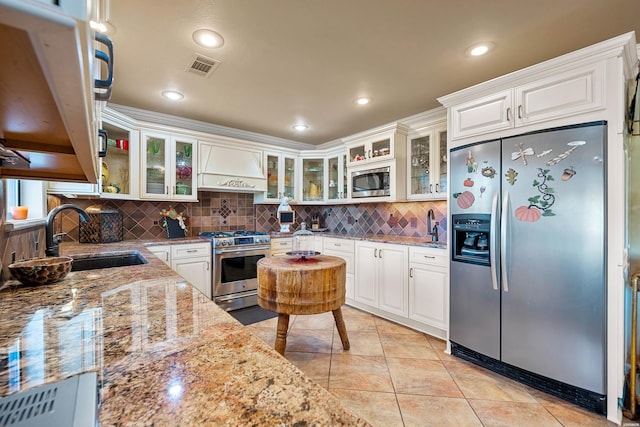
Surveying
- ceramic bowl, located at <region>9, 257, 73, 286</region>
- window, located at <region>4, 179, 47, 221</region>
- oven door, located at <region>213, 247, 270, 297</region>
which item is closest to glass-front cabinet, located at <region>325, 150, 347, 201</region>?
oven door, located at <region>213, 247, 270, 297</region>

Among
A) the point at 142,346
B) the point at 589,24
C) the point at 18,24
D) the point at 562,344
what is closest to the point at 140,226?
the point at 142,346

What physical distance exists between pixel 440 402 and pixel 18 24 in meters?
2.34

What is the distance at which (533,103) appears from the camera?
1949mm

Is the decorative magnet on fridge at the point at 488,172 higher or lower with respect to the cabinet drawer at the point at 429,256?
higher

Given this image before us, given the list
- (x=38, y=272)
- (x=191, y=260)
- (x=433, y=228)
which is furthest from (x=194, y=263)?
(x=433, y=228)

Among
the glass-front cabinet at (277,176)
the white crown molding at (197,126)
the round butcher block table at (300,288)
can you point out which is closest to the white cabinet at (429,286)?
the round butcher block table at (300,288)

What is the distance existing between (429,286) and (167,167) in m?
3.14

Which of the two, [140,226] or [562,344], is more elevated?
[140,226]

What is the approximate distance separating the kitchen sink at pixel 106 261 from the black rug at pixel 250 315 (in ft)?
4.17

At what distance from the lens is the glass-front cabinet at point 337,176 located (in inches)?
163

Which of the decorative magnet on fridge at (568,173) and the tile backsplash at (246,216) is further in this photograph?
the tile backsplash at (246,216)

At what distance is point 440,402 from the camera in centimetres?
182

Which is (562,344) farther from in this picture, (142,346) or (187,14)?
(187,14)

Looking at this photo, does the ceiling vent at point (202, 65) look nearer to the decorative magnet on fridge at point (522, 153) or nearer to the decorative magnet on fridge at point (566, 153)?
the decorative magnet on fridge at point (522, 153)
